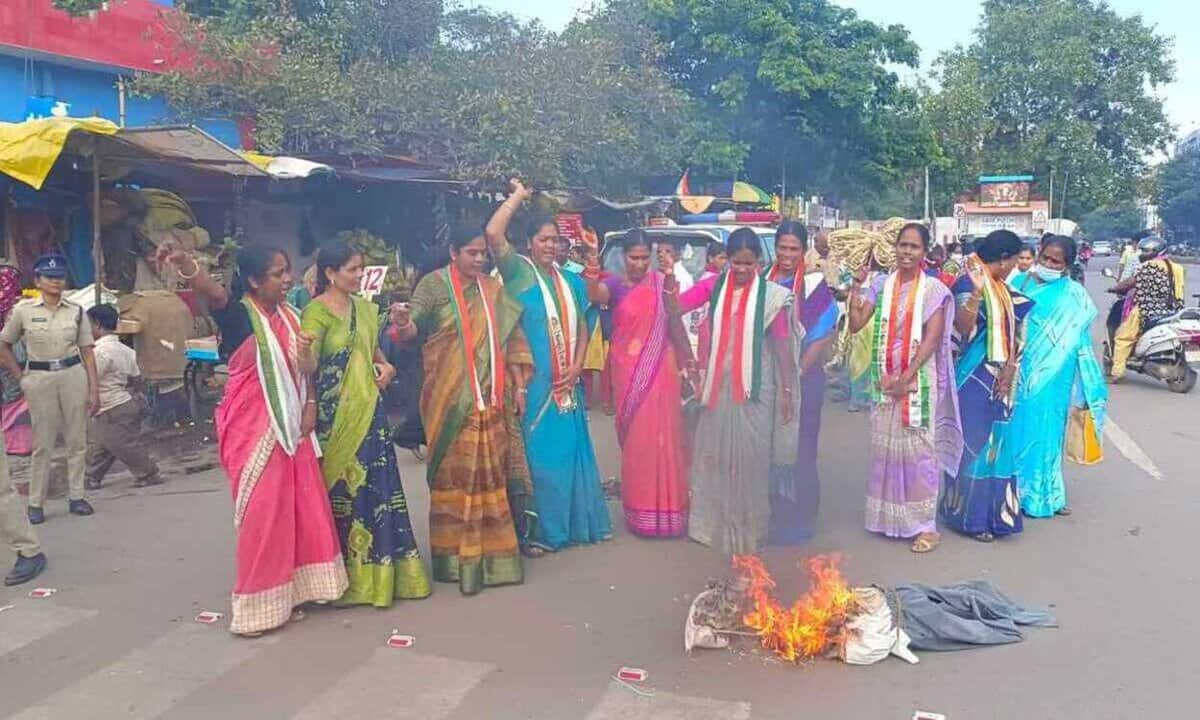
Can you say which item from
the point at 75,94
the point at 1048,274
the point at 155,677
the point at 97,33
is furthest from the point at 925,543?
the point at 75,94

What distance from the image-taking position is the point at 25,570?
4.79 m

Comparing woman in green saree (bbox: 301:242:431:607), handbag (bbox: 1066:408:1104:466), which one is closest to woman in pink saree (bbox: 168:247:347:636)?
woman in green saree (bbox: 301:242:431:607)

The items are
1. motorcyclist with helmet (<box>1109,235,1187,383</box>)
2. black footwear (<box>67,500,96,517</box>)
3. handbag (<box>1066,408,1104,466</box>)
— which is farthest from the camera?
motorcyclist with helmet (<box>1109,235,1187,383</box>)

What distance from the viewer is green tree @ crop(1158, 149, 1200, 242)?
55906mm

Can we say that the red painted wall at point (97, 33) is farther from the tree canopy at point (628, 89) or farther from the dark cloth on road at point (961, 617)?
the dark cloth on road at point (961, 617)

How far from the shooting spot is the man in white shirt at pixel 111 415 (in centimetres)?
653

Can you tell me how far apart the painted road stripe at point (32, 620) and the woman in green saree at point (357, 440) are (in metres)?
1.15

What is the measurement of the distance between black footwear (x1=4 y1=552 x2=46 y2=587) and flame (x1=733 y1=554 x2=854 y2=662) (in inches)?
132

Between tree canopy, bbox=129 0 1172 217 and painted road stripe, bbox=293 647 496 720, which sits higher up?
tree canopy, bbox=129 0 1172 217

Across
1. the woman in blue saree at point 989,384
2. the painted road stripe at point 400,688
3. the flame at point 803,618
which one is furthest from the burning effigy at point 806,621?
the woman in blue saree at point 989,384

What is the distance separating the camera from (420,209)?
12914mm

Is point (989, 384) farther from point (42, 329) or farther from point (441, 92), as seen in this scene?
point (441, 92)

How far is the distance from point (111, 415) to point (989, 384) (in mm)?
5293

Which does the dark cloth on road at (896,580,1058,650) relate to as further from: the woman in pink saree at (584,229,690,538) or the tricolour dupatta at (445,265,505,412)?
the tricolour dupatta at (445,265,505,412)
